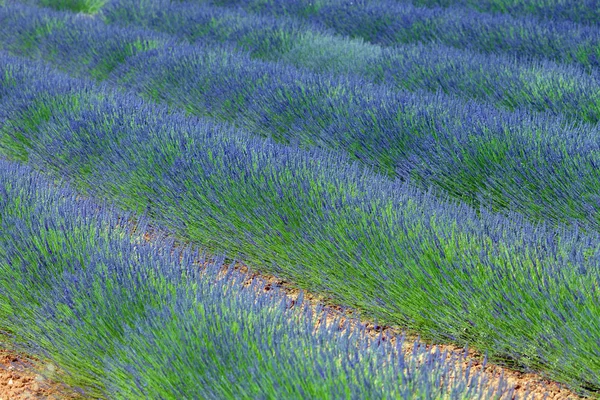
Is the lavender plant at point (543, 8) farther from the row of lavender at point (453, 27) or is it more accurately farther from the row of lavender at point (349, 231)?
the row of lavender at point (349, 231)

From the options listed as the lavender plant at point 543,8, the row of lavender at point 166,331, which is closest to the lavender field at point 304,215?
the row of lavender at point 166,331

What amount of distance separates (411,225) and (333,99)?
64.7 inches

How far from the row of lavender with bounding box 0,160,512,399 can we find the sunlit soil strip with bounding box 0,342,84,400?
1.9 inches

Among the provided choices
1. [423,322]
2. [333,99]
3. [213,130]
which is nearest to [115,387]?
[423,322]

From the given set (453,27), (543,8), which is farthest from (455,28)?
(543,8)

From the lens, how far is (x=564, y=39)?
5746 mm

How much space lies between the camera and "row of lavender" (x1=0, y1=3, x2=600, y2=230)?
3521 mm

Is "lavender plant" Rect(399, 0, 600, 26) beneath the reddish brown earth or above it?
above

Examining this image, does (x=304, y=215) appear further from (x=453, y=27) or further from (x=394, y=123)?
(x=453, y=27)

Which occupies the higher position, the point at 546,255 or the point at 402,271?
the point at 546,255

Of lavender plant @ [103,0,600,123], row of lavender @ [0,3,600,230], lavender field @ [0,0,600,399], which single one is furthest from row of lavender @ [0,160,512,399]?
lavender plant @ [103,0,600,123]

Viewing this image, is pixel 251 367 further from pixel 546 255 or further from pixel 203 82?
pixel 203 82

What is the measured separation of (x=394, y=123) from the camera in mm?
4078

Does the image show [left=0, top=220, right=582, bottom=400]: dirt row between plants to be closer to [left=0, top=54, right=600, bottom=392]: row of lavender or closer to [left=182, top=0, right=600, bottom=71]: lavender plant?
[left=0, top=54, right=600, bottom=392]: row of lavender
